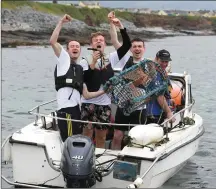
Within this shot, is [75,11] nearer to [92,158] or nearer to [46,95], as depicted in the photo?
[46,95]

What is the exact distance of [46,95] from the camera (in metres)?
18.9

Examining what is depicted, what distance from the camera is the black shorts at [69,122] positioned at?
634cm

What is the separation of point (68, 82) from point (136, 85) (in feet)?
3.57

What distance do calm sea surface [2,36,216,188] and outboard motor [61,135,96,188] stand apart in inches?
87.5

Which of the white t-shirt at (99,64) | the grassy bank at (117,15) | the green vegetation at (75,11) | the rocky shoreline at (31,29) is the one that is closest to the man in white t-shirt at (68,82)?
the white t-shirt at (99,64)

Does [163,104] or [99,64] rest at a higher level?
[99,64]

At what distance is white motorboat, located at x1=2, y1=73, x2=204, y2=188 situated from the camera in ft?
18.0

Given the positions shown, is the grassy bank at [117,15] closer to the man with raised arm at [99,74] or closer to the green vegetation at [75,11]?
the green vegetation at [75,11]

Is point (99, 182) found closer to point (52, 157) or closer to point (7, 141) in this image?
point (52, 157)

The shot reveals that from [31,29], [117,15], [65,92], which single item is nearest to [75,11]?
[117,15]

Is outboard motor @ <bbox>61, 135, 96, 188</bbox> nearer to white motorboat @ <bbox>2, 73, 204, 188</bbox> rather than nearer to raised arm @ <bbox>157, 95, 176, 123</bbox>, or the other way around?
white motorboat @ <bbox>2, 73, 204, 188</bbox>

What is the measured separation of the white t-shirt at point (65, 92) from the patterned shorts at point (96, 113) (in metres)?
0.36

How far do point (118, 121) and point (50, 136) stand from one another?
3.37 feet

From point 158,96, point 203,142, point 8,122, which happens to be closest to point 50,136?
point 158,96
